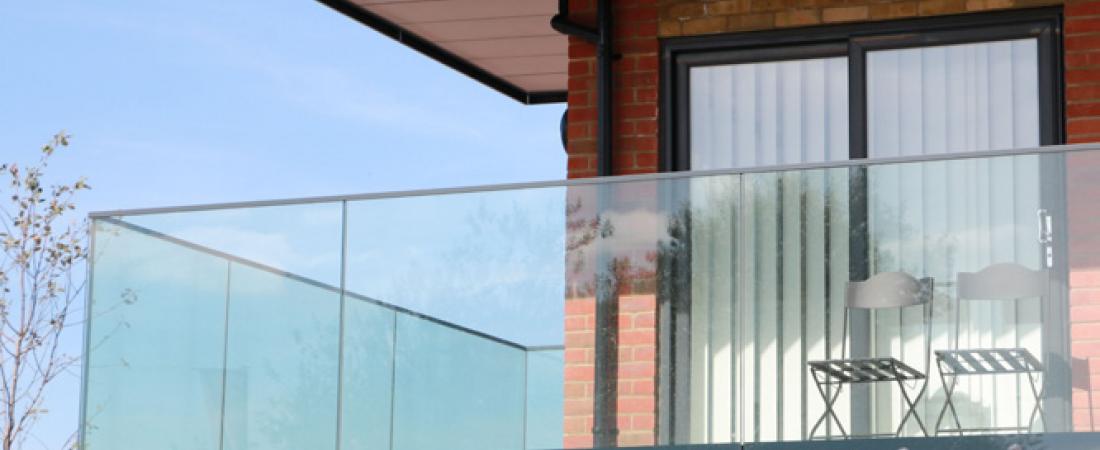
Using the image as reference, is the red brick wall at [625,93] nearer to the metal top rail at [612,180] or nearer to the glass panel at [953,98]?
the glass panel at [953,98]

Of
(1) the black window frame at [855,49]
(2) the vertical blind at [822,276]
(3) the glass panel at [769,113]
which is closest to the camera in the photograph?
(2) the vertical blind at [822,276]

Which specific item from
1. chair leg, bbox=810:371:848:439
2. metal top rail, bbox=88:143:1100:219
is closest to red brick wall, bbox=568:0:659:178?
metal top rail, bbox=88:143:1100:219

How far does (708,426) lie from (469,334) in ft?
3.76

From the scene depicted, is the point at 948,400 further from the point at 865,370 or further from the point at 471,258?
the point at 471,258

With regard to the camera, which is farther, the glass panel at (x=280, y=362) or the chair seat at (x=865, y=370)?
the glass panel at (x=280, y=362)

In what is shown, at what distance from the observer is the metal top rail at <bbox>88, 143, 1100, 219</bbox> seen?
309 inches

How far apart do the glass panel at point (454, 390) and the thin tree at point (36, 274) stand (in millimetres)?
7571

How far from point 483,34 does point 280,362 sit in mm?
3806

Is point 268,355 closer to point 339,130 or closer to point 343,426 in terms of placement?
point 343,426

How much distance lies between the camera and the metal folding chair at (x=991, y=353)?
7.70 meters

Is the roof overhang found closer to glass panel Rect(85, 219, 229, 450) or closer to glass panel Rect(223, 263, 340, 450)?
glass panel Rect(85, 219, 229, 450)

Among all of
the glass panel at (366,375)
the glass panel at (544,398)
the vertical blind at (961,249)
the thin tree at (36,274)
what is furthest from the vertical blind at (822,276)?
the thin tree at (36,274)

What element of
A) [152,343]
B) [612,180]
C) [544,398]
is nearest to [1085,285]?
[612,180]

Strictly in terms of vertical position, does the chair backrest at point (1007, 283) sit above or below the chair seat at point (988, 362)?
above
